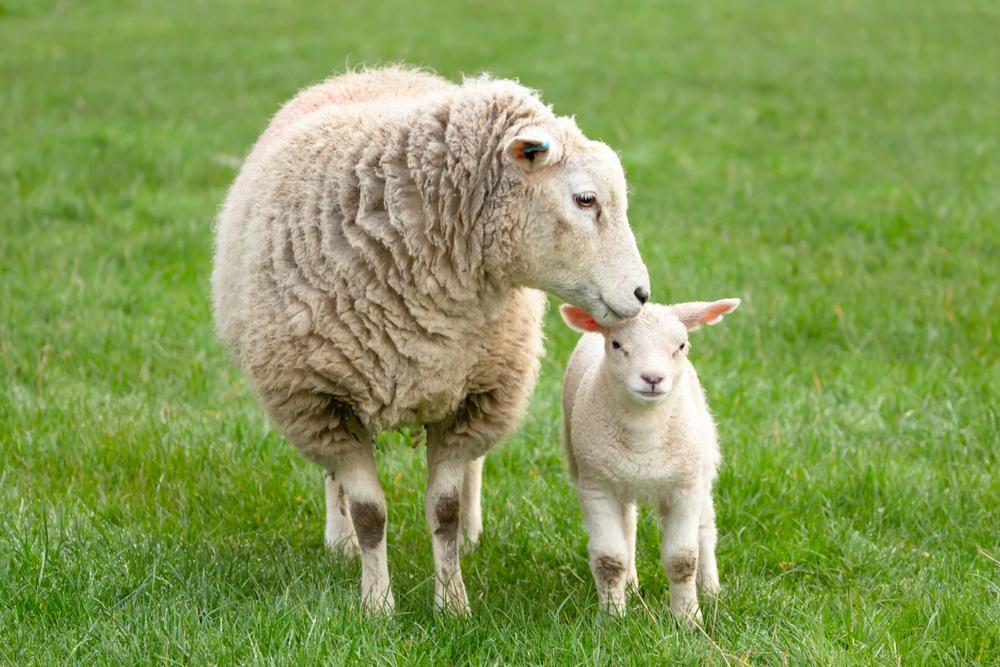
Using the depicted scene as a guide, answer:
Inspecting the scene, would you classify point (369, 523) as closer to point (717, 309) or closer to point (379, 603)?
point (379, 603)

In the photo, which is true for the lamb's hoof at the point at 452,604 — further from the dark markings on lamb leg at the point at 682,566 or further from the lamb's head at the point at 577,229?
the lamb's head at the point at 577,229

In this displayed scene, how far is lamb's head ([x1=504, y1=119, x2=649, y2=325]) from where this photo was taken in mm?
3188

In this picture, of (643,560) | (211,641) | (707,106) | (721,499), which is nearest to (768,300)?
(721,499)

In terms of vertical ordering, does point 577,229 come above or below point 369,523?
above

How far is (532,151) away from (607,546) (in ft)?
4.03

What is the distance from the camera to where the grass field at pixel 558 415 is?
3.31 meters

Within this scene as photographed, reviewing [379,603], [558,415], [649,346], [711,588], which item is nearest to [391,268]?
[649,346]

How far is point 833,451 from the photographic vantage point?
466 cm

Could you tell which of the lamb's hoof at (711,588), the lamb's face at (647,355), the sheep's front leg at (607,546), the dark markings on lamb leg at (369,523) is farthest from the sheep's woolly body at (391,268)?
the lamb's hoof at (711,588)

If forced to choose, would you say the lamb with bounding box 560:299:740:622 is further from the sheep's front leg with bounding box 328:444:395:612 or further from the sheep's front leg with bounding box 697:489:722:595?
the sheep's front leg with bounding box 328:444:395:612

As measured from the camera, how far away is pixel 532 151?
3172mm

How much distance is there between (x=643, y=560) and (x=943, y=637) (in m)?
1.10

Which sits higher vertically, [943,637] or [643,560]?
[943,637]

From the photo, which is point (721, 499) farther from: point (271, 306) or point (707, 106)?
point (707, 106)
